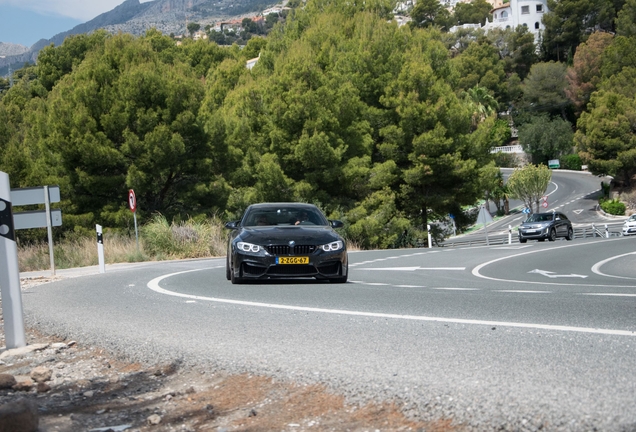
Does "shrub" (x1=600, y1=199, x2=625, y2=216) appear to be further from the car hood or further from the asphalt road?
the car hood

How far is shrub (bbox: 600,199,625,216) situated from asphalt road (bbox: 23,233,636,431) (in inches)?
2582

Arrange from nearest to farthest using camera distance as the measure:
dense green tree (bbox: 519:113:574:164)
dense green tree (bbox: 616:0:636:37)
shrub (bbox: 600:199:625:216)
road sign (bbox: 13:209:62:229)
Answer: road sign (bbox: 13:209:62:229), shrub (bbox: 600:199:625:216), dense green tree (bbox: 519:113:574:164), dense green tree (bbox: 616:0:636:37)

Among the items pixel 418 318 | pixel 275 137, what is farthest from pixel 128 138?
pixel 418 318

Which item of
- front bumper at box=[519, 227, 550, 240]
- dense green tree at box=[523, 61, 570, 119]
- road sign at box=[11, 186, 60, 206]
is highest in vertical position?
dense green tree at box=[523, 61, 570, 119]

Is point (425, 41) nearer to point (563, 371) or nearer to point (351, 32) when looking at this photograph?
point (351, 32)

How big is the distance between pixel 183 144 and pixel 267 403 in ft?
104

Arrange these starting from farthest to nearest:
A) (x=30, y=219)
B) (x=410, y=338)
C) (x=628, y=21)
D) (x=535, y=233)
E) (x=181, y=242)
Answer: (x=628, y=21) < (x=535, y=233) < (x=181, y=242) < (x=30, y=219) < (x=410, y=338)

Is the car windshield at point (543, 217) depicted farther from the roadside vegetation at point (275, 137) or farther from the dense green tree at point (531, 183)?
the dense green tree at point (531, 183)

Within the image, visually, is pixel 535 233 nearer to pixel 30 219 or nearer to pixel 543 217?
pixel 543 217

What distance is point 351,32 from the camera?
158 ft

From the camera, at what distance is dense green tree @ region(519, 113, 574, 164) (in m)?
98.9

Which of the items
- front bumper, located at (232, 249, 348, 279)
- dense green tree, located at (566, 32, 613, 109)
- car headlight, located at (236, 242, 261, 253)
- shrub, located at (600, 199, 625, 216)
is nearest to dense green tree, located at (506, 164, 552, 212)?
shrub, located at (600, 199, 625, 216)

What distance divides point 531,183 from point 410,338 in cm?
7674

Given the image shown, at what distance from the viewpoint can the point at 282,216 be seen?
47.3 feet
